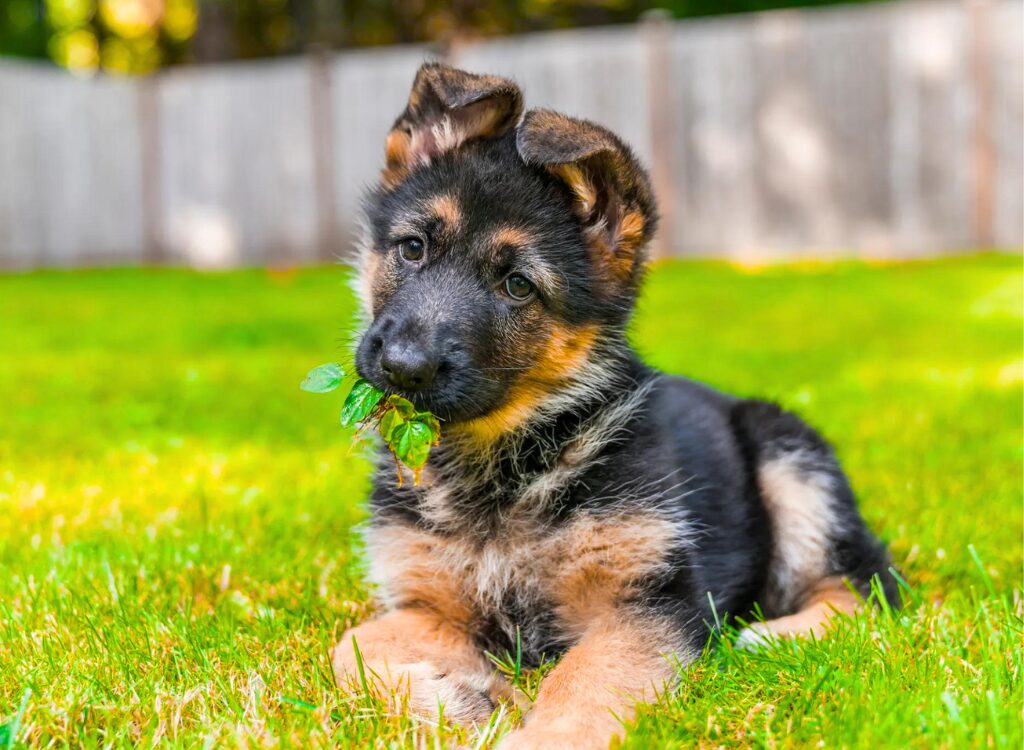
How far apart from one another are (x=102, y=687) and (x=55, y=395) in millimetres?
4935

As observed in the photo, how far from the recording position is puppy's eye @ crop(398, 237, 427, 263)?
3.36 meters

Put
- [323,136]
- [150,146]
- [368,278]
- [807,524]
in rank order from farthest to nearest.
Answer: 1. [150,146]
2. [323,136]
3. [807,524]
4. [368,278]

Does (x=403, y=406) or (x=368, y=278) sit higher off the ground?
(x=368, y=278)

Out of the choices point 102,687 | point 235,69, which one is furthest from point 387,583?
point 235,69

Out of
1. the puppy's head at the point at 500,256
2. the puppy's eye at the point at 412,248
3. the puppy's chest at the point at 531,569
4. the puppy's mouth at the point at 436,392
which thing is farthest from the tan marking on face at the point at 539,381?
the puppy's eye at the point at 412,248

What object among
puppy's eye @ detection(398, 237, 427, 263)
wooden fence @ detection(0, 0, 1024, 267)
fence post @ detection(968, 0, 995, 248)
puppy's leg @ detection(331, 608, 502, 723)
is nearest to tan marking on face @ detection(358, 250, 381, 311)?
puppy's eye @ detection(398, 237, 427, 263)

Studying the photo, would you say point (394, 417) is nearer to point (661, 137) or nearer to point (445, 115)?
point (445, 115)

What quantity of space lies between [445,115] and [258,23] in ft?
92.6

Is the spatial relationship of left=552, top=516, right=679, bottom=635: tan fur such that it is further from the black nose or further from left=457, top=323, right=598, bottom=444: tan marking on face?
the black nose

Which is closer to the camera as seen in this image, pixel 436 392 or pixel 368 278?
pixel 436 392

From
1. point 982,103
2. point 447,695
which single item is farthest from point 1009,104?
point 447,695

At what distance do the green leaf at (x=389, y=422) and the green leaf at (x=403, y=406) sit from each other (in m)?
0.01

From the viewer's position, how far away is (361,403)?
9.86 ft

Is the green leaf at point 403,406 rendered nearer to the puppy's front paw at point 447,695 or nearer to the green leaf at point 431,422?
the green leaf at point 431,422
